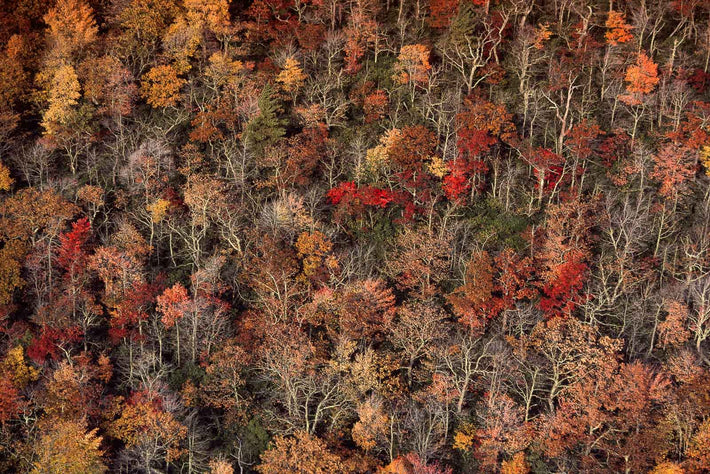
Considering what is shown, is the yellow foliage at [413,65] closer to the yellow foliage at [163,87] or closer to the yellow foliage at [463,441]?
the yellow foliage at [163,87]

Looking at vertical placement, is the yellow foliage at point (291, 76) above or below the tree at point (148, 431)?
above

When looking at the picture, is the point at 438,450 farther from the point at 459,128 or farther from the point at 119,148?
the point at 119,148

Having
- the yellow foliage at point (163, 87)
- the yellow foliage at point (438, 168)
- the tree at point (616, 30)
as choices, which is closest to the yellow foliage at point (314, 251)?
the yellow foliage at point (438, 168)

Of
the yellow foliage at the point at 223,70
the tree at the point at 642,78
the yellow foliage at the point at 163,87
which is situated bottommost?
the yellow foliage at the point at 163,87

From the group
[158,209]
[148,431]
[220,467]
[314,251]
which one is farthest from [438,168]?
[148,431]

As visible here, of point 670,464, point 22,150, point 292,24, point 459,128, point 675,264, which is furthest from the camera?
point 292,24

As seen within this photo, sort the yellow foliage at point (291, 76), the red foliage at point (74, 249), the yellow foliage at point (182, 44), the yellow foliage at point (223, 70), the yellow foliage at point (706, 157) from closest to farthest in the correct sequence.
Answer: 1. the yellow foliage at point (706, 157)
2. the red foliage at point (74, 249)
3. the yellow foliage at point (291, 76)
4. the yellow foliage at point (223, 70)
5. the yellow foliage at point (182, 44)

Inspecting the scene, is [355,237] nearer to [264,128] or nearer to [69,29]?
[264,128]

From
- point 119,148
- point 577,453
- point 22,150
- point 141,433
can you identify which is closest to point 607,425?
point 577,453
